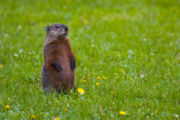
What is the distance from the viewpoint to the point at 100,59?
217 inches

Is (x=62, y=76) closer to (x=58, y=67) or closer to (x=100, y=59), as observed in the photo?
(x=58, y=67)

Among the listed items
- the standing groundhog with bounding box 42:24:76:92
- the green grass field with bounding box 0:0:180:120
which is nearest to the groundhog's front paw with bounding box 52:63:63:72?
the standing groundhog with bounding box 42:24:76:92

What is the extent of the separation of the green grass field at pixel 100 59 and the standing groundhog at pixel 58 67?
16cm

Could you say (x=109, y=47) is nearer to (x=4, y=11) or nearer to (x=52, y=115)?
(x=52, y=115)

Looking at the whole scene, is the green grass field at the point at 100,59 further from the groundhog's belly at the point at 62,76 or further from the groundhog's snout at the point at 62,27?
the groundhog's snout at the point at 62,27

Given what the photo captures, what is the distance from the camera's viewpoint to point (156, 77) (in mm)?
4543

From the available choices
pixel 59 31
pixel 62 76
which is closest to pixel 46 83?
pixel 62 76

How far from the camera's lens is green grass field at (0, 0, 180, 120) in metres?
3.59

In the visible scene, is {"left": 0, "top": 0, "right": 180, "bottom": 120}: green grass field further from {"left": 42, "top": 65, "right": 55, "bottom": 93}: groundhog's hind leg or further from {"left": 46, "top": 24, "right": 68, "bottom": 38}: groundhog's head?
{"left": 46, "top": 24, "right": 68, "bottom": 38}: groundhog's head

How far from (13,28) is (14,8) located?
71.9 inches

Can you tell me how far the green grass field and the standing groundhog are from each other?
0.16 metres

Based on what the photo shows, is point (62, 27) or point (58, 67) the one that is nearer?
point (58, 67)

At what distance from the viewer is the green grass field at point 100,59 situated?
3.59 meters

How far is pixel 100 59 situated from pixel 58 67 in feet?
5.45
